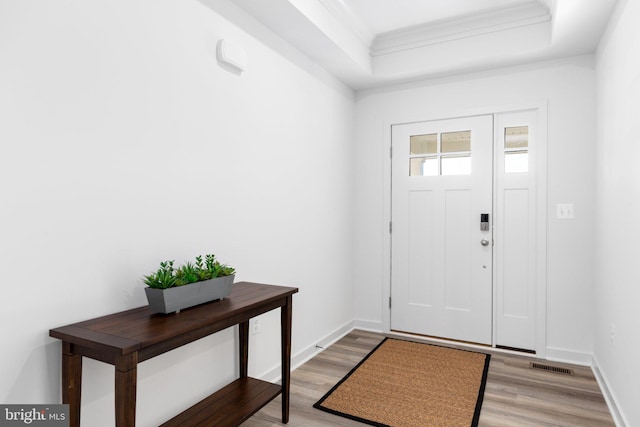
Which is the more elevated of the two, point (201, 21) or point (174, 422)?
point (201, 21)

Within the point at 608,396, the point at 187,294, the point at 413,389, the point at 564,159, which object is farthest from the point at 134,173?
the point at 564,159

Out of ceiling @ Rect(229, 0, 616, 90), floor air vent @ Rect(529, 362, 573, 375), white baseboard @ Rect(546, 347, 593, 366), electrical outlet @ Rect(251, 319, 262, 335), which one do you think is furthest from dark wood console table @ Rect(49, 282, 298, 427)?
white baseboard @ Rect(546, 347, 593, 366)

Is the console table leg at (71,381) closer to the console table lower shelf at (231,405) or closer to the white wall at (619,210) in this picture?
the console table lower shelf at (231,405)

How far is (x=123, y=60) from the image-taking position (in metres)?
1.70

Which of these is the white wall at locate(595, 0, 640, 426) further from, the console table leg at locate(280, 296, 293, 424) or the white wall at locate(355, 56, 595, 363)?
the console table leg at locate(280, 296, 293, 424)

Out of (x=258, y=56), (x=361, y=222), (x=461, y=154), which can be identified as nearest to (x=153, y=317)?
(x=258, y=56)

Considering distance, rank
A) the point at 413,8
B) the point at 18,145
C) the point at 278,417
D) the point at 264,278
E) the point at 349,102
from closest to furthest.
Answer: the point at 18,145
the point at 278,417
the point at 264,278
the point at 413,8
the point at 349,102

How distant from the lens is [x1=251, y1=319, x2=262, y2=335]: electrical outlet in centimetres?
251

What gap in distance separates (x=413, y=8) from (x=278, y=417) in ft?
9.89

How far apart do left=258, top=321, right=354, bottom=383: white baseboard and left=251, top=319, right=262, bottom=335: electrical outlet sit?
1.03ft

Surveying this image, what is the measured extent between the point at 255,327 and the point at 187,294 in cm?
94

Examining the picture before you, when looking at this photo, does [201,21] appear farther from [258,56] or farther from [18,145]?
[18,145]

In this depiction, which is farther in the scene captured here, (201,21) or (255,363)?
(255,363)

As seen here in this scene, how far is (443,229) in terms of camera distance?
142 inches
